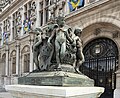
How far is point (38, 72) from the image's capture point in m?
4.39

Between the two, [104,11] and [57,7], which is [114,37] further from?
[57,7]

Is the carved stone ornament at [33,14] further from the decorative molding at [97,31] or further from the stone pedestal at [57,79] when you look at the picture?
the stone pedestal at [57,79]

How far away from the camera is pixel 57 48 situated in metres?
4.16

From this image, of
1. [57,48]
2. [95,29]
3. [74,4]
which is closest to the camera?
[57,48]

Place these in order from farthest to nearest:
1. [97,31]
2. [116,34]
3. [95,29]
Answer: [95,29] → [97,31] → [116,34]

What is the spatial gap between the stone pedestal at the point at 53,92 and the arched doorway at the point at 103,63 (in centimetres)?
914

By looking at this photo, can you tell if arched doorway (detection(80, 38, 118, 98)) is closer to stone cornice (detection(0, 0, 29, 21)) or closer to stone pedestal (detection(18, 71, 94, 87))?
stone pedestal (detection(18, 71, 94, 87))

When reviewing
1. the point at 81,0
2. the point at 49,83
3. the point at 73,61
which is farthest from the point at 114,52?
the point at 49,83

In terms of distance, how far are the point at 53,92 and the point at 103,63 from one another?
10639 millimetres

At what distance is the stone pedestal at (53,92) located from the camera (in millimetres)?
3110

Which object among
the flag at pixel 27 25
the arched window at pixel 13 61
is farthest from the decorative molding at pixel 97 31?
the arched window at pixel 13 61

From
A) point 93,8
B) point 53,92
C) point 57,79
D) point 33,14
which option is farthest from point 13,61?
point 53,92

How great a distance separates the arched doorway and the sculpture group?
8.68m

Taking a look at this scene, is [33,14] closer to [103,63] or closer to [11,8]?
[11,8]
